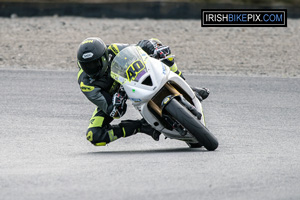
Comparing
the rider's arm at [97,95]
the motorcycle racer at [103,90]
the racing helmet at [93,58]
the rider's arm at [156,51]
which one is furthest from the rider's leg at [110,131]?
the rider's arm at [156,51]

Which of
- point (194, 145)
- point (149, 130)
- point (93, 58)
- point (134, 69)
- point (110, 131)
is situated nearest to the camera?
point (134, 69)

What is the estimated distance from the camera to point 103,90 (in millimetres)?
7750

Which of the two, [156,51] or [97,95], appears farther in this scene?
[156,51]

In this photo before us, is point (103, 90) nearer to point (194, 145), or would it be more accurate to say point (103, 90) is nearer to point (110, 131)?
point (110, 131)

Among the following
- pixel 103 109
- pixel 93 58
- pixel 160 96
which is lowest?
pixel 103 109

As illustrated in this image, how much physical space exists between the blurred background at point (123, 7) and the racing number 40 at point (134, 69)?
35.1ft

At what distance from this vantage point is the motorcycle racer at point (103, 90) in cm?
743

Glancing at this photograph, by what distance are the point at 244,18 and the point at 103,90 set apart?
1118 centimetres

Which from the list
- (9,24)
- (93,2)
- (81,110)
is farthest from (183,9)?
(81,110)

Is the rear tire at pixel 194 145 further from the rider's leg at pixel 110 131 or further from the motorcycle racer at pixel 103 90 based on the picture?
the rider's leg at pixel 110 131

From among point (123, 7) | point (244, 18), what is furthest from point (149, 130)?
point (244, 18)

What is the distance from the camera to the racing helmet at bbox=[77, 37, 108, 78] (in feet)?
24.4

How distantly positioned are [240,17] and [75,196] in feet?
44.2

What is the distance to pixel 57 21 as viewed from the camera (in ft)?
59.7
